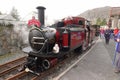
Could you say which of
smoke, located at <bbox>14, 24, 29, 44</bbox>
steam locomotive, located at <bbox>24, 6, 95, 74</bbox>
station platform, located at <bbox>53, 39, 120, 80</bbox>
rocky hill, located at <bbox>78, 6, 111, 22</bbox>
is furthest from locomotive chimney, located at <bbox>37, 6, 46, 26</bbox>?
rocky hill, located at <bbox>78, 6, 111, 22</bbox>

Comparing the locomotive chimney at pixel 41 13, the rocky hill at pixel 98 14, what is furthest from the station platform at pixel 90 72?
the rocky hill at pixel 98 14

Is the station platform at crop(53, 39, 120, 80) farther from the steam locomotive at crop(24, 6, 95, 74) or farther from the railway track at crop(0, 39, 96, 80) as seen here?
the steam locomotive at crop(24, 6, 95, 74)

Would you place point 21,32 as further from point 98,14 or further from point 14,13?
point 98,14

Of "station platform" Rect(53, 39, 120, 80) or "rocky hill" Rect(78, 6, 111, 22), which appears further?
"rocky hill" Rect(78, 6, 111, 22)

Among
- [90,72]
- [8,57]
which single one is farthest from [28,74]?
[8,57]

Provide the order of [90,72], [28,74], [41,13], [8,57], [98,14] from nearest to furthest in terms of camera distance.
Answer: [28,74]
[90,72]
[41,13]
[8,57]
[98,14]

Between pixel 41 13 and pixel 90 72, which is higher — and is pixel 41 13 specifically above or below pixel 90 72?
above

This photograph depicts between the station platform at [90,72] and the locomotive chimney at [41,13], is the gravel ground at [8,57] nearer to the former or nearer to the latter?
the locomotive chimney at [41,13]

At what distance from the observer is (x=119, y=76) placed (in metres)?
5.87

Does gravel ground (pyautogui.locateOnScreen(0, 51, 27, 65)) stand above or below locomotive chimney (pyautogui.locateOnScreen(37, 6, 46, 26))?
below

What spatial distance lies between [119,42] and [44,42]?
3.12m

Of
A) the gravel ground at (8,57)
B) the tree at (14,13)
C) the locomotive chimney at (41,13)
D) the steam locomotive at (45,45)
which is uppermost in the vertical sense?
the tree at (14,13)

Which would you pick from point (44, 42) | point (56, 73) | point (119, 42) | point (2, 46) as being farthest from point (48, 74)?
point (2, 46)

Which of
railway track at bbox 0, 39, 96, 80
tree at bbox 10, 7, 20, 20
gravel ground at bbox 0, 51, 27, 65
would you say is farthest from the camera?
tree at bbox 10, 7, 20, 20
